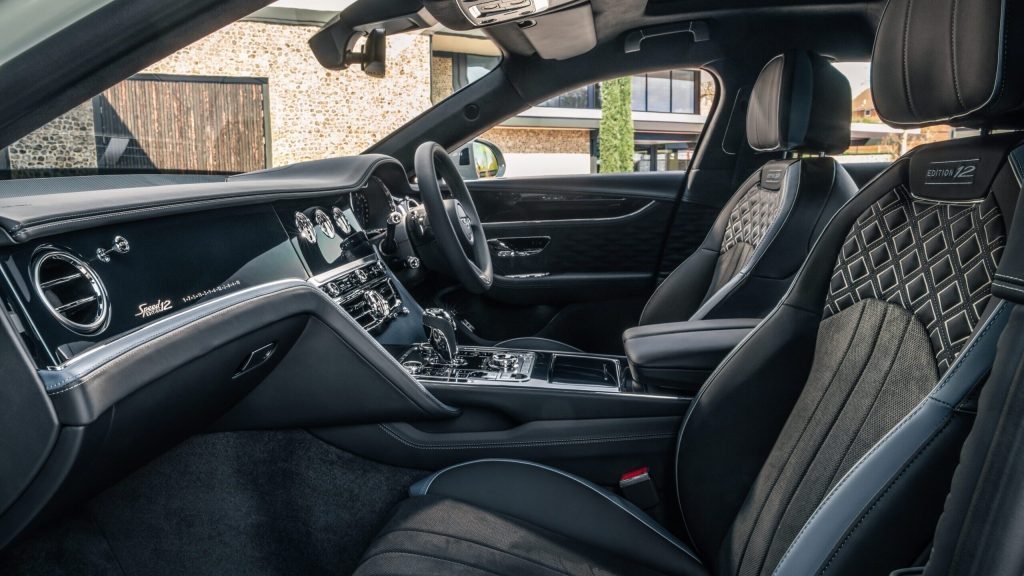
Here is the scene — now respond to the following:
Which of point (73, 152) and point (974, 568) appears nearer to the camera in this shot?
point (974, 568)

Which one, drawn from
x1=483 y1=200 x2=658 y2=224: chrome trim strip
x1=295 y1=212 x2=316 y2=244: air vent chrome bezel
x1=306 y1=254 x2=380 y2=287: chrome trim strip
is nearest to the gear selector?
x1=306 y1=254 x2=380 y2=287: chrome trim strip

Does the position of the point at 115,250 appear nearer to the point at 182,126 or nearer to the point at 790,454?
the point at 182,126

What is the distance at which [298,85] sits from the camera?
4703mm

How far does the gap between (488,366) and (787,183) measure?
92cm

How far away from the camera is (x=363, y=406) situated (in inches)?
58.0

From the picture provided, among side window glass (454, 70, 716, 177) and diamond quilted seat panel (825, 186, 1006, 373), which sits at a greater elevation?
diamond quilted seat panel (825, 186, 1006, 373)

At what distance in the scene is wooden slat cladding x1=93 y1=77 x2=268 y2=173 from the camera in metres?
1.21

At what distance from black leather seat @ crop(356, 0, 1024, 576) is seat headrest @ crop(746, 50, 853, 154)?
86 cm

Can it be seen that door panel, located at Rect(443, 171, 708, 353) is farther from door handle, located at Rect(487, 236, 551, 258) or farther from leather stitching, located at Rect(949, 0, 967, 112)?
leather stitching, located at Rect(949, 0, 967, 112)

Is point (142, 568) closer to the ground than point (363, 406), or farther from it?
closer to the ground

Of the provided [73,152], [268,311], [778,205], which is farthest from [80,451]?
[778,205]

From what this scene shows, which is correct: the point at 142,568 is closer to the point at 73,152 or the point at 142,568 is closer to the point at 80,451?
the point at 80,451

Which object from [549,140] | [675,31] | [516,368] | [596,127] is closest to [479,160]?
[675,31]

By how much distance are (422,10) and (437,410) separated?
1340 millimetres
